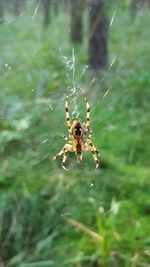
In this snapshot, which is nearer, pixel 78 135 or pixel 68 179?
pixel 78 135

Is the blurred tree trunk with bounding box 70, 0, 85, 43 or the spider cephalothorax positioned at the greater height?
the blurred tree trunk with bounding box 70, 0, 85, 43

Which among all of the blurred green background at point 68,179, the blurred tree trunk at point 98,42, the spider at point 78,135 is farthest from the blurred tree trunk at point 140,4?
the spider at point 78,135

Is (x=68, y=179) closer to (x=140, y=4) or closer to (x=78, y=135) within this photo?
(x=78, y=135)

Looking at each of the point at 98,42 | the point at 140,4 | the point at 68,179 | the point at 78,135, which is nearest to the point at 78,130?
the point at 78,135

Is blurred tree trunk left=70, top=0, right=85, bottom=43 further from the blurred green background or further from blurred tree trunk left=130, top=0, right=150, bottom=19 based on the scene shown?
the blurred green background

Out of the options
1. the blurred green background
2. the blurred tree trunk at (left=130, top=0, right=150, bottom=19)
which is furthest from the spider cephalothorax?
the blurred tree trunk at (left=130, top=0, right=150, bottom=19)

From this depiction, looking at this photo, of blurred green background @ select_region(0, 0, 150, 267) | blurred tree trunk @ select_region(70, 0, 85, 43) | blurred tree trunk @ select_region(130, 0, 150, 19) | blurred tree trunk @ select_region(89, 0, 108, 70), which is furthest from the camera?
blurred tree trunk @ select_region(70, 0, 85, 43)

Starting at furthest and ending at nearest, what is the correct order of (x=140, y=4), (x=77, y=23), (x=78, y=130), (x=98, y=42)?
(x=77, y=23), (x=98, y=42), (x=140, y=4), (x=78, y=130)

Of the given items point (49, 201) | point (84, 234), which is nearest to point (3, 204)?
point (49, 201)

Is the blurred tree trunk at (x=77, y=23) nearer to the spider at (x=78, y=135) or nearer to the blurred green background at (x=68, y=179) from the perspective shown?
the blurred green background at (x=68, y=179)

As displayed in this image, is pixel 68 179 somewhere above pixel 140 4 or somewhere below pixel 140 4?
below

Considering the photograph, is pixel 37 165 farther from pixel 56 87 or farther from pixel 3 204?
pixel 56 87
